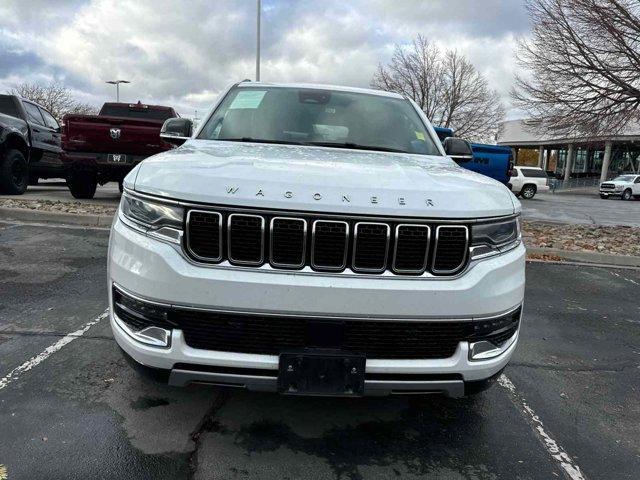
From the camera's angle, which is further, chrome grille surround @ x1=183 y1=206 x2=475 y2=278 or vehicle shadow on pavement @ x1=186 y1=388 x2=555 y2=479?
vehicle shadow on pavement @ x1=186 y1=388 x2=555 y2=479

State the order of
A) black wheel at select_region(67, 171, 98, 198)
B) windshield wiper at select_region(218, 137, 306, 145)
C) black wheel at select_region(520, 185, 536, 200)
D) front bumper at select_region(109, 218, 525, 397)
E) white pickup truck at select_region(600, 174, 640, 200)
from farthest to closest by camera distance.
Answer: white pickup truck at select_region(600, 174, 640, 200), black wheel at select_region(520, 185, 536, 200), black wheel at select_region(67, 171, 98, 198), windshield wiper at select_region(218, 137, 306, 145), front bumper at select_region(109, 218, 525, 397)

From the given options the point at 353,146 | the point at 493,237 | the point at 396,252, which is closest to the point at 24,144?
the point at 353,146

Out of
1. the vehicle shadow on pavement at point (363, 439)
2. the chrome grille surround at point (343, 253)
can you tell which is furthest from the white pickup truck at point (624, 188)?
the chrome grille surround at point (343, 253)

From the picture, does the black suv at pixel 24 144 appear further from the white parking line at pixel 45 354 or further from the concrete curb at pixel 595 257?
the concrete curb at pixel 595 257

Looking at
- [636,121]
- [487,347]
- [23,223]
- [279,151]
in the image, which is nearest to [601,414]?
[487,347]

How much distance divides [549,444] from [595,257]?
560cm

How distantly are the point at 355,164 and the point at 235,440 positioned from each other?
152cm

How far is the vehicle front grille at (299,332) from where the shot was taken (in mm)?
2141

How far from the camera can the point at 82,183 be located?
10391 mm

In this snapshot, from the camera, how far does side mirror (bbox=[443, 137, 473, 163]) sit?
3844mm

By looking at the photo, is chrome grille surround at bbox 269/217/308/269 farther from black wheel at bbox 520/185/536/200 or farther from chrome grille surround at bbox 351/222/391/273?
black wheel at bbox 520/185/536/200

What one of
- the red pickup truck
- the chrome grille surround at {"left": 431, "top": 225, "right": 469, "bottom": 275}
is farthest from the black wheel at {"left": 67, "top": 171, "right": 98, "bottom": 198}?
the chrome grille surround at {"left": 431, "top": 225, "right": 469, "bottom": 275}

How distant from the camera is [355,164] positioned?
8.87ft

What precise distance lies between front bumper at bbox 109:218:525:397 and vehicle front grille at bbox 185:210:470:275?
0.17 ft
